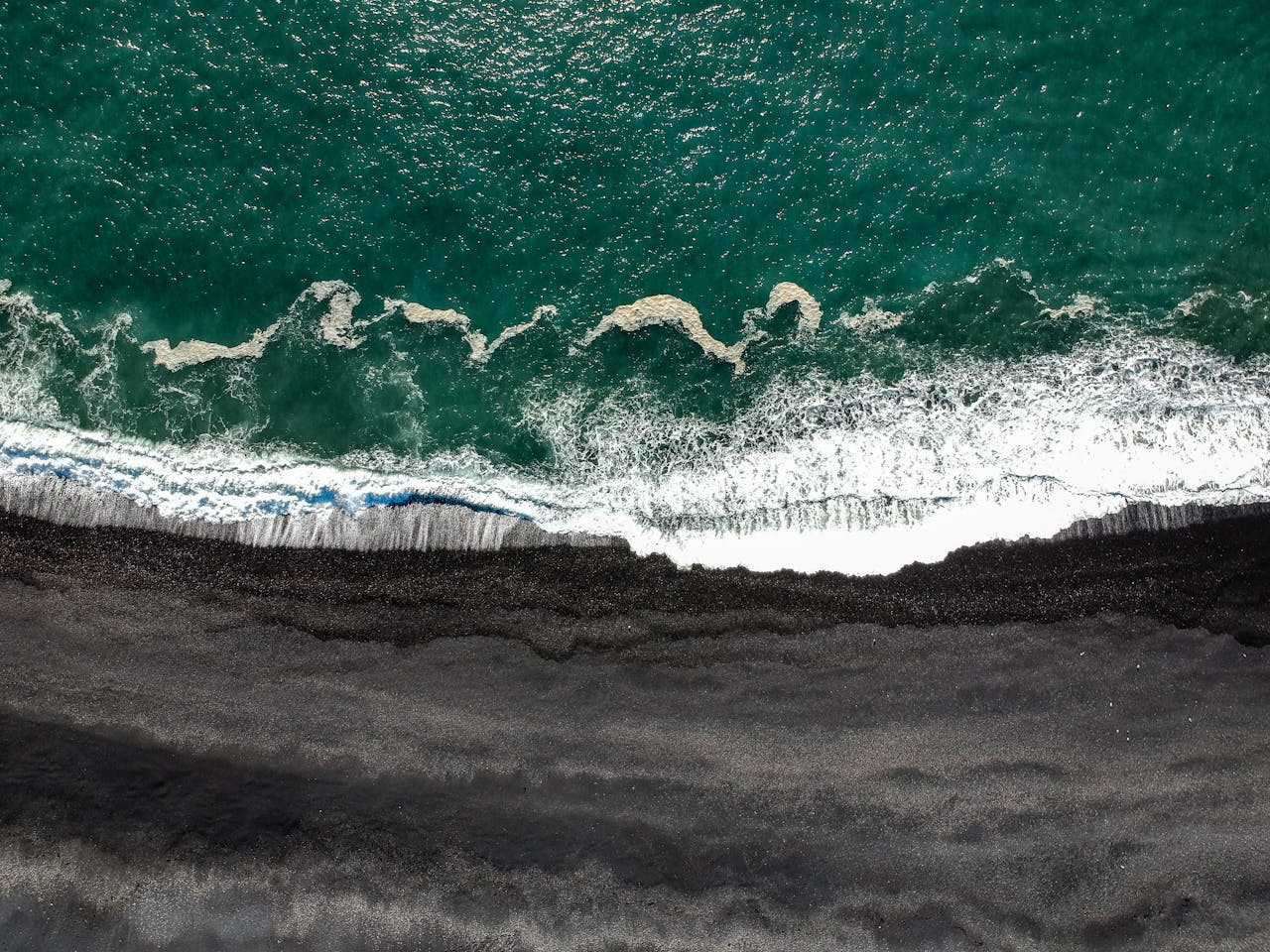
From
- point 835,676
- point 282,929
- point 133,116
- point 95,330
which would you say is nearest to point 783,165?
point 835,676

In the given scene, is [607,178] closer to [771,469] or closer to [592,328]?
[592,328]

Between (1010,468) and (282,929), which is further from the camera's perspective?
(1010,468)

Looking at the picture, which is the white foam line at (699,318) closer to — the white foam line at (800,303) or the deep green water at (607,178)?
the white foam line at (800,303)

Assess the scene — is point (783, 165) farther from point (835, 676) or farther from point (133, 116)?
point (133, 116)

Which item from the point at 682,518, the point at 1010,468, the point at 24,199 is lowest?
the point at 682,518

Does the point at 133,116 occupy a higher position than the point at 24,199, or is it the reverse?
the point at 133,116

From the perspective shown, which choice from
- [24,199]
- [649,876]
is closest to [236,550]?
[24,199]

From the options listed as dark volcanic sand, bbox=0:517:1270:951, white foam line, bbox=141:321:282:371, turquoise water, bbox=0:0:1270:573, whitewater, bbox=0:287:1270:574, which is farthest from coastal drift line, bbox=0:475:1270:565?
white foam line, bbox=141:321:282:371
